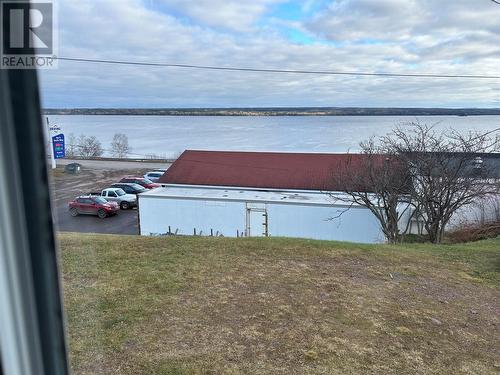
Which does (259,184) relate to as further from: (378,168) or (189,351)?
(189,351)

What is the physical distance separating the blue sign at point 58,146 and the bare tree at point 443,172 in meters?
7.81

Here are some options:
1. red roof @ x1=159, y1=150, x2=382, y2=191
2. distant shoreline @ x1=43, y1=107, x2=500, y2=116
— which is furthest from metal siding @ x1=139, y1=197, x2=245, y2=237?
distant shoreline @ x1=43, y1=107, x2=500, y2=116

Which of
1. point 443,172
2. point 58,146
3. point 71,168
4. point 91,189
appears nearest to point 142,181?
point 443,172

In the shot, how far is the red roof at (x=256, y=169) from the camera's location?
1048 centimetres

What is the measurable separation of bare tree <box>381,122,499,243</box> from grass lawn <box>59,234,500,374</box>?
138 inches

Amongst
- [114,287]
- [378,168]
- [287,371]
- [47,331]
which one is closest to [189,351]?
[287,371]

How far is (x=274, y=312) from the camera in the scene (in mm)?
2859

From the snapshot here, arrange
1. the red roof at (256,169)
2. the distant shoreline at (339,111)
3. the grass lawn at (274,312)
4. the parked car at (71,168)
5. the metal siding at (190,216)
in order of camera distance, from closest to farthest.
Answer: the parked car at (71,168) < the grass lawn at (274,312) < the distant shoreline at (339,111) < the metal siding at (190,216) < the red roof at (256,169)

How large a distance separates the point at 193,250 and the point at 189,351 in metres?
2.11

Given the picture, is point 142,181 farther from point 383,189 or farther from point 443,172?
point 443,172

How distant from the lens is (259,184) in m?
10.7

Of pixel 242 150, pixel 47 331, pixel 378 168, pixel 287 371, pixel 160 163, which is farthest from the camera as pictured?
pixel 160 163

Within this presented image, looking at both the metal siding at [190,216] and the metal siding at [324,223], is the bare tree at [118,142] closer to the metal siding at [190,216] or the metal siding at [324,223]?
the metal siding at [190,216]

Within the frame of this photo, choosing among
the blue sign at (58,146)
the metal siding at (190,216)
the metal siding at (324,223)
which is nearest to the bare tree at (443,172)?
the metal siding at (324,223)
